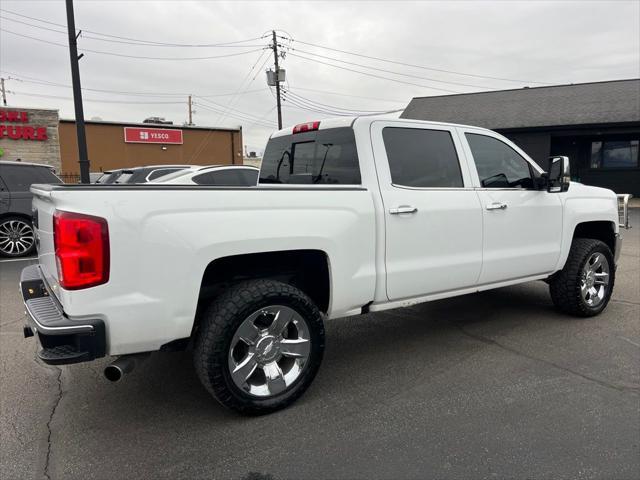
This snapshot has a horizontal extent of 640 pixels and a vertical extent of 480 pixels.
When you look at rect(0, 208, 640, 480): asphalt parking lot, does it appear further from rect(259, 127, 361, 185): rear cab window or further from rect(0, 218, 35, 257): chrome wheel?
rect(0, 218, 35, 257): chrome wheel

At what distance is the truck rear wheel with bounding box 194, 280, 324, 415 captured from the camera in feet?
9.43

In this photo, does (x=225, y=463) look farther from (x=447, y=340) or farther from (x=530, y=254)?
(x=530, y=254)

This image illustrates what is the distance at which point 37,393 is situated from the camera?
138 inches

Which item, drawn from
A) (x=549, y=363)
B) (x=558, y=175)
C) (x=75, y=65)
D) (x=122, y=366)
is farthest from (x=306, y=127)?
(x=75, y=65)

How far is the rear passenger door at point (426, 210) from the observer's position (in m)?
3.58

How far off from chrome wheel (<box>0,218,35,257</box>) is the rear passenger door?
8.23 m

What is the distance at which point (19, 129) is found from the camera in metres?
25.3

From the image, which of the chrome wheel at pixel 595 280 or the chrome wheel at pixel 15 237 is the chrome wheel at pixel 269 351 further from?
the chrome wheel at pixel 15 237

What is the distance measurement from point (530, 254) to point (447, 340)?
1092 mm

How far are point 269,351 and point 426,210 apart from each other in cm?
158

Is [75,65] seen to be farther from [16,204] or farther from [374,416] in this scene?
[374,416]

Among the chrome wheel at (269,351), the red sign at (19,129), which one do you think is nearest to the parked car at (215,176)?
the chrome wheel at (269,351)

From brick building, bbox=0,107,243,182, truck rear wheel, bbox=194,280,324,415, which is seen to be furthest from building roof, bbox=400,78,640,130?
truck rear wheel, bbox=194,280,324,415

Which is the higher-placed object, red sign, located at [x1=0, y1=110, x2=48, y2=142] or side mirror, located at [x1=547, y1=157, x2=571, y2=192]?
red sign, located at [x1=0, y1=110, x2=48, y2=142]
